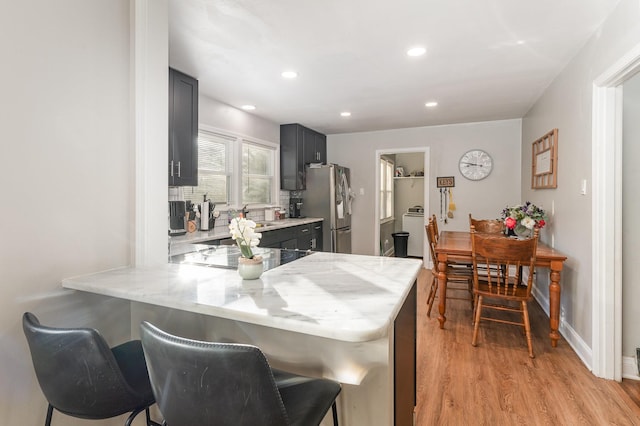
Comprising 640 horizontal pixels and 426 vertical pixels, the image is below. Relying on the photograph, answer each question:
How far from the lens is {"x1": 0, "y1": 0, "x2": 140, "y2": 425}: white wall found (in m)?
1.17

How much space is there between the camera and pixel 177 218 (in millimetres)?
3266

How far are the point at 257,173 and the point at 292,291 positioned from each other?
3893mm

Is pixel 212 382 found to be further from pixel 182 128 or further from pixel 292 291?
pixel 182 128

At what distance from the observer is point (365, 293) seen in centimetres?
112

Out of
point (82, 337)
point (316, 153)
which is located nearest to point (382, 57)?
point (82, 337)

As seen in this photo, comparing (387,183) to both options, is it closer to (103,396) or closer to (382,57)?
(382,57)

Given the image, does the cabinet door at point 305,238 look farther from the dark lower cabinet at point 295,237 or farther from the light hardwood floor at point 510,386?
the light hardwood floor at point 510,386

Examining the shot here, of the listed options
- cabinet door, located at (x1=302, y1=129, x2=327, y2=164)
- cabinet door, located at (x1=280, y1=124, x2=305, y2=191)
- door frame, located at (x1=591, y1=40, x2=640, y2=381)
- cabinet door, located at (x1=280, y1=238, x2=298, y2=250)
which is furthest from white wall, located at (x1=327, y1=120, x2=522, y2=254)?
door frame, located at (x1=591, y1=40, x2=640, y2=381)

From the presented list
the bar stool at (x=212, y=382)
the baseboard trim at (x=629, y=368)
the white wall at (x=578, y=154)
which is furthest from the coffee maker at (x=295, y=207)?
the bar stool at (x=212, y=382)

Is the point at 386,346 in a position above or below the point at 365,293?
below

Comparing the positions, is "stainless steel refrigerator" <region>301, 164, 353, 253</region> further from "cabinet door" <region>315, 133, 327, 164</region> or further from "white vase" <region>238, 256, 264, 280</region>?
"white vase" <region>238, 256, 264, 280</region>

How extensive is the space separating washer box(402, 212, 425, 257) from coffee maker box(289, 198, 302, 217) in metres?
2.42

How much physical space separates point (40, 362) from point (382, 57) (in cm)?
281

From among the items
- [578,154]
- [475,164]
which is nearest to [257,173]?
[475,164]
